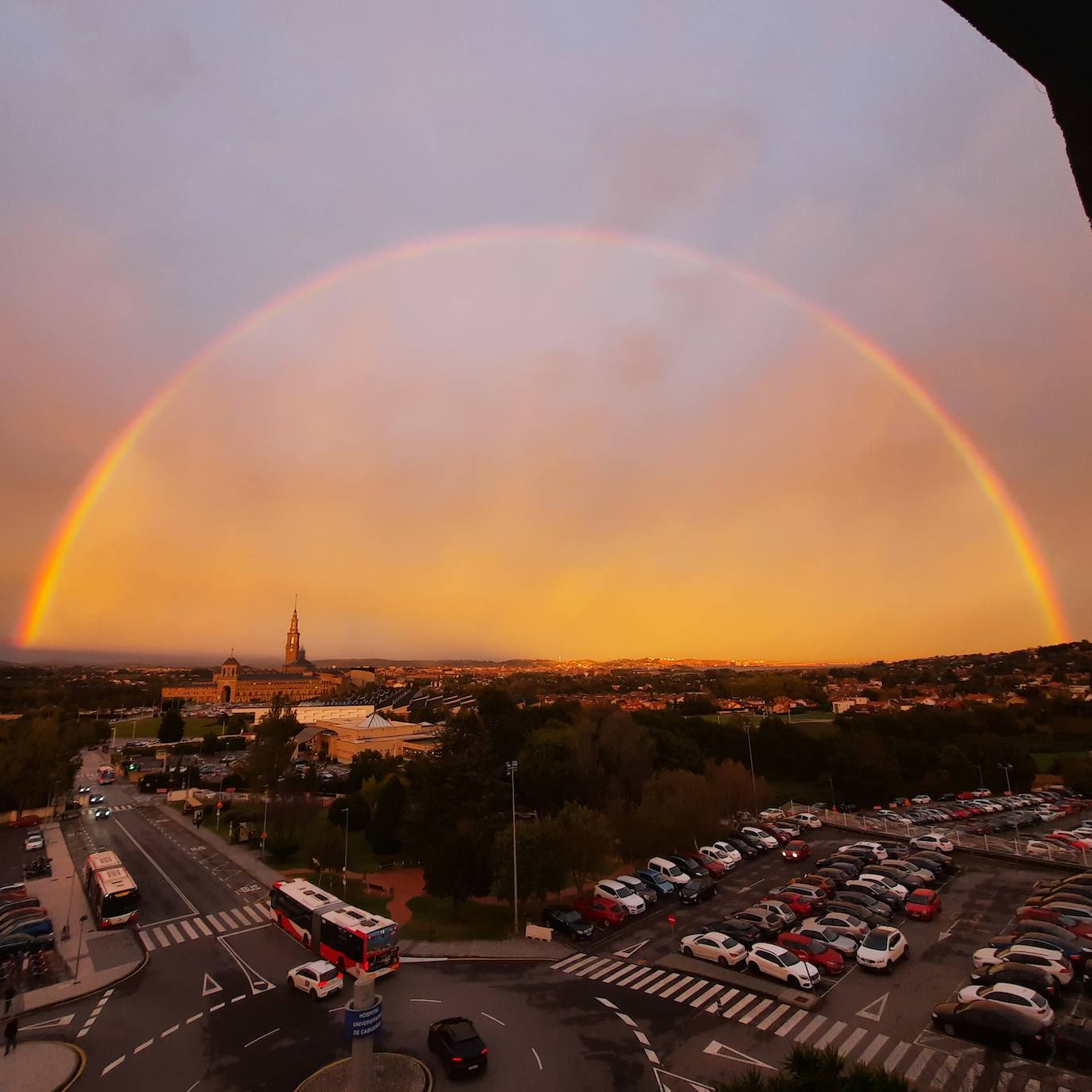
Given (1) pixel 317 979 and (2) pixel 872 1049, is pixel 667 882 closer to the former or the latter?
(2) pixel 872 1049

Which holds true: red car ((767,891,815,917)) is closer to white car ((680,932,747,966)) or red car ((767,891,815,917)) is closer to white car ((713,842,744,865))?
white car ((680,932,747,966))

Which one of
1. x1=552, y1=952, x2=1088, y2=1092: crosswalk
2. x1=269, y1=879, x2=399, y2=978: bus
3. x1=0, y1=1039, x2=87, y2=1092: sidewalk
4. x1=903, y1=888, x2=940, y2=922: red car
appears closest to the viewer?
x1=552, y1=952, x2=1088, y2=1092: crosswalk

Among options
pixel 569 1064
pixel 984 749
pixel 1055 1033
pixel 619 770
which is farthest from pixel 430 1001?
pixel 984 749

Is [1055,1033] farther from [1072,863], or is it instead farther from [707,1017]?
[1072,863]

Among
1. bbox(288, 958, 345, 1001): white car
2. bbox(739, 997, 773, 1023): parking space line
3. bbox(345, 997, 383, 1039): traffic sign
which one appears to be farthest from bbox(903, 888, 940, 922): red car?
bbox(345, 997, 383, 1039): traffic sign

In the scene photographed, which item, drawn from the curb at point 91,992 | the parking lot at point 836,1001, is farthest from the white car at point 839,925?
the curb at point 91,992
